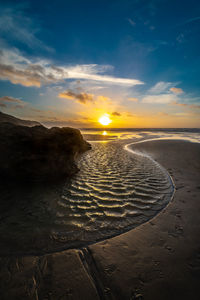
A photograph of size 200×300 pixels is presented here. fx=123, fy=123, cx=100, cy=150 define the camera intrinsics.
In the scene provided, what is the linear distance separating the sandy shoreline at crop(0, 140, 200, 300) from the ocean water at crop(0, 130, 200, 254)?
325 mm

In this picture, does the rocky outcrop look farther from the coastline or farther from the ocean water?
the coastline

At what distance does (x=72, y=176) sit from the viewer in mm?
6922

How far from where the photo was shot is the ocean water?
3.03 metres

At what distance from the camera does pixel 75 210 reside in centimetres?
414

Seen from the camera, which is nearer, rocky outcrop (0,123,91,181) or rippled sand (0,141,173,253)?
rippled sand (0,141,173,253)

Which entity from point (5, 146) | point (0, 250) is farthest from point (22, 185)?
point (0, 250)

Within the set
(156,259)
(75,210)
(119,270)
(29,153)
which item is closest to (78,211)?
(75,210)

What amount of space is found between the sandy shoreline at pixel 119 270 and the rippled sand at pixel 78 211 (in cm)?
33

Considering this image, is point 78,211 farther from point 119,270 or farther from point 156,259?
point 156,259

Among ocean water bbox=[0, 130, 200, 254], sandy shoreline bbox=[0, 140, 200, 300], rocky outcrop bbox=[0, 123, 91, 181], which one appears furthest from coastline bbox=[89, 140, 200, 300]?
rocky outcrop bbox=[0, 123, 91, 181]

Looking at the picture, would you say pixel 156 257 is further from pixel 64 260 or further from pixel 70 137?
pixel 70 137

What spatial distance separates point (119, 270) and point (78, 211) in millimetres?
2037

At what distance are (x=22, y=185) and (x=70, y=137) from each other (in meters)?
3.40

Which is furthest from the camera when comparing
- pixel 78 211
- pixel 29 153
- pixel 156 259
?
pixel 29 153
